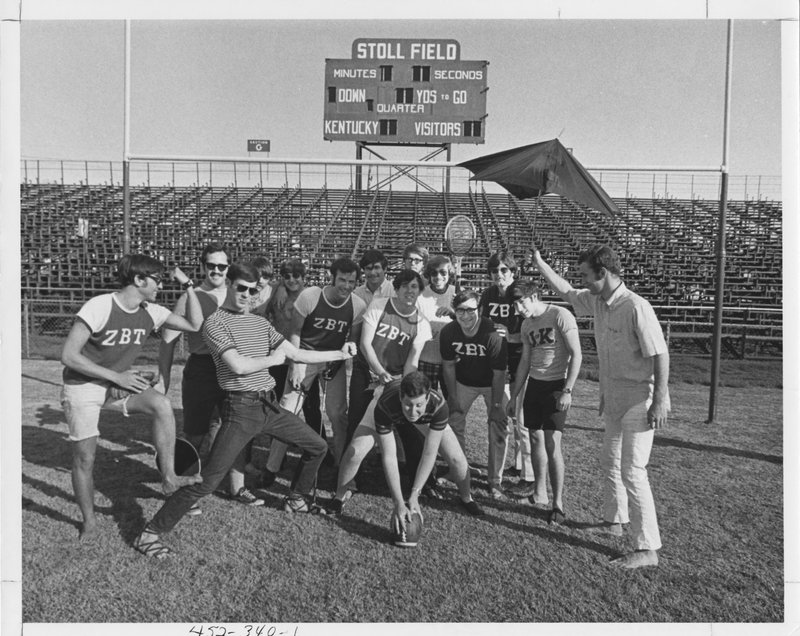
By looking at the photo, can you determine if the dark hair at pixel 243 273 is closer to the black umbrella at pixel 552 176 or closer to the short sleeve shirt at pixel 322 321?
the short sleeve shirt at pixel 322 321

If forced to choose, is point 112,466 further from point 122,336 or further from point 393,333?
point 393,333

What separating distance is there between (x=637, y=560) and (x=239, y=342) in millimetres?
2616

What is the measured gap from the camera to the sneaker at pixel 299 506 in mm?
4012

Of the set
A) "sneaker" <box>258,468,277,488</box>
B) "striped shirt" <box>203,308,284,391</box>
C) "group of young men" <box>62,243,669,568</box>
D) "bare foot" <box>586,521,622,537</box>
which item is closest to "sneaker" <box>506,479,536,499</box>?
"group of young men" <box>62,243,669,568</box>

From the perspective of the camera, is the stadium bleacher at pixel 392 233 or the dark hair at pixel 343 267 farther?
the stadium bleacher at pixel 392 233

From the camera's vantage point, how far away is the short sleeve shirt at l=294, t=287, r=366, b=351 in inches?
170

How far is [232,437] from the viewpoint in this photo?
3412mm

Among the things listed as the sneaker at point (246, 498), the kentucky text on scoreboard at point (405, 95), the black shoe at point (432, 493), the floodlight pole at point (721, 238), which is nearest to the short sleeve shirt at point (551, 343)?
the black shoe at point (432, 493)

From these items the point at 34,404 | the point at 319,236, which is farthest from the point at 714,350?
the point at 319,236

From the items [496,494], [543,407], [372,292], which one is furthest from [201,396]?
Answer: [543,407]

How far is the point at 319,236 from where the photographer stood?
16.7 metres

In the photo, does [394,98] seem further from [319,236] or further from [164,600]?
[164,600]

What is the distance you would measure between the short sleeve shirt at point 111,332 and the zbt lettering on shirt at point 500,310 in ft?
8.29

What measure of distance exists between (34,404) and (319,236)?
10.6m
